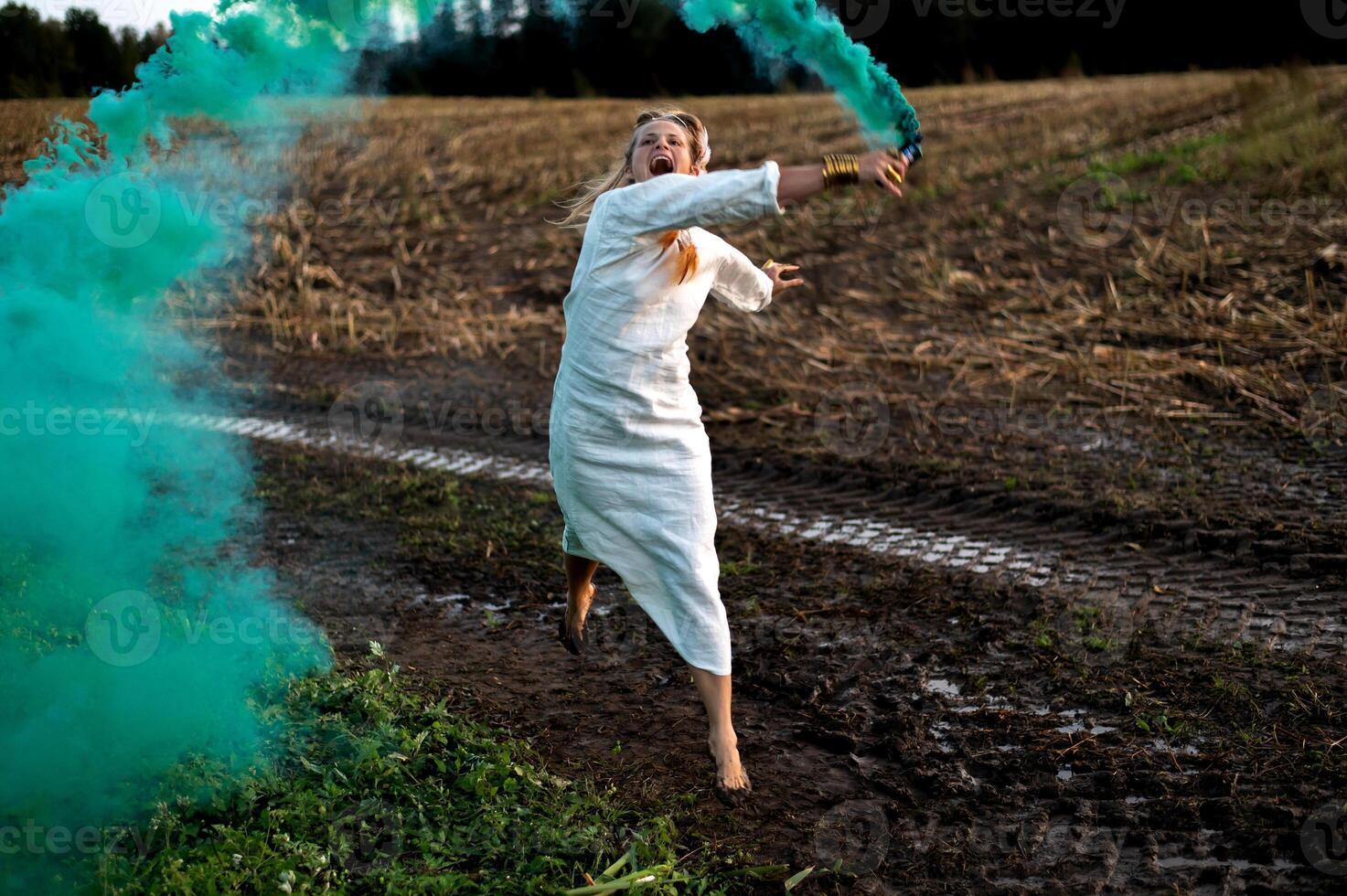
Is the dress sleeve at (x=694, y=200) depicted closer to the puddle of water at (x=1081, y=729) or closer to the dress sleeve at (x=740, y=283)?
the dress sleeve at (x=740, y=283)

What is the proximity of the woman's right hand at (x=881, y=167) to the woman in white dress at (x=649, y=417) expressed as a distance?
1.08 ft

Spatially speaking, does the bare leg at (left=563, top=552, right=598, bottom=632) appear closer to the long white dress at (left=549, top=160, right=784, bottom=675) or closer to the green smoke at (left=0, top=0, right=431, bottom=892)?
the long white dress at (left=549, top=160, right=784, bottom=675)

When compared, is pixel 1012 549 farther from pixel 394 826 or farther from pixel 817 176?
pixel 394 826

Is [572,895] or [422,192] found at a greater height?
[422,192]

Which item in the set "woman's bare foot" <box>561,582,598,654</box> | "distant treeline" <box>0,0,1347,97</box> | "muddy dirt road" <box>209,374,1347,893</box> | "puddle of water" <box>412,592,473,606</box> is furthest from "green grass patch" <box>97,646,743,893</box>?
"distant treeline" <box>0,0,1347,97</box>

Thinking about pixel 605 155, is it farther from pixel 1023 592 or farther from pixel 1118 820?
pixel 1118 820

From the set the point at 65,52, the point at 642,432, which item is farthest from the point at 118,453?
the point at 65,52

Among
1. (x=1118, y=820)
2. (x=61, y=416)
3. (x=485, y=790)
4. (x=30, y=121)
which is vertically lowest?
(x=1118, y=820)

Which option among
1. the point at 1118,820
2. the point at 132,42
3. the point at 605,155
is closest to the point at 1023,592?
the point at 1118,820

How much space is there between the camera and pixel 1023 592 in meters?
4.66

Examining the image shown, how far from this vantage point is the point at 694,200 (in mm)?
2857

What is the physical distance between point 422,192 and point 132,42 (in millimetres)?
10004

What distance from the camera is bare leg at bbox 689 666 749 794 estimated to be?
10.9 ft

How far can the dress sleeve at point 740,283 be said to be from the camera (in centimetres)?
345
